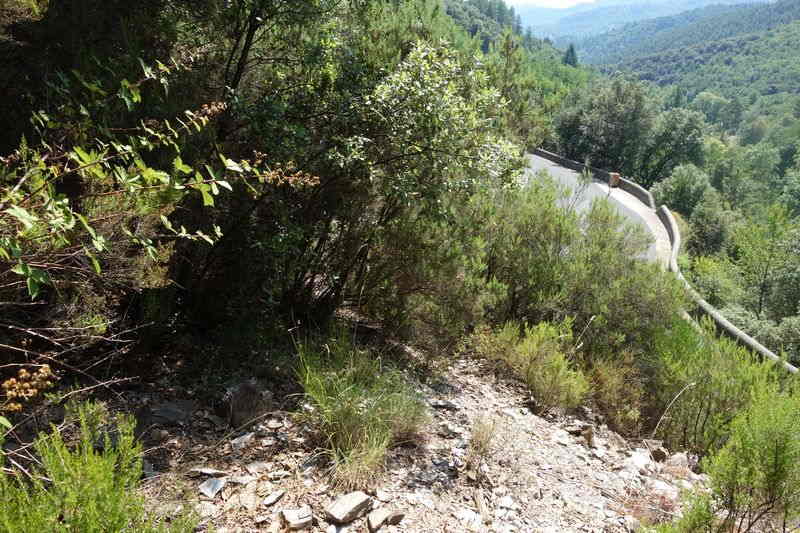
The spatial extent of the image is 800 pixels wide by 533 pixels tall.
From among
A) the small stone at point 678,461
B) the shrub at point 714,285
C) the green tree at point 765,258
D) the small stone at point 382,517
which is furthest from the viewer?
the green tree at point 765,258

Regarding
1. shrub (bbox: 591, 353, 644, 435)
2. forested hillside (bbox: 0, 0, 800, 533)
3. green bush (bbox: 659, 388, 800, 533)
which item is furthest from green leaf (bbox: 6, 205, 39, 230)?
shrub (bbox: 591, 353, 644, 435)

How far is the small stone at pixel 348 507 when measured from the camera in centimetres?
275

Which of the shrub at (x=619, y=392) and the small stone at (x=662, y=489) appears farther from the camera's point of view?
the shrub at (x=619, y=392)

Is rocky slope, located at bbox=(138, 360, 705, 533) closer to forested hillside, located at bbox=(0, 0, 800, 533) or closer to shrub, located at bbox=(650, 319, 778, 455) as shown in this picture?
forested hillside, located at bbox=(0, 0, 800, 533)

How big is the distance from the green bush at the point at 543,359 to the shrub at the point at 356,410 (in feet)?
5.30

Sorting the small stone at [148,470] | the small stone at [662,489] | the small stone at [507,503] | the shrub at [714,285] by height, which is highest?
the small stone at [148,470]

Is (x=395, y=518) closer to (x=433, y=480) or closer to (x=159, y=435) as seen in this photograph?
(x=433, y=480)

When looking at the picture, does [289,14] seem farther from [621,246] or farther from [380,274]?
[621,246]

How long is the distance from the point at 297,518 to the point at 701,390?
4.58 metres

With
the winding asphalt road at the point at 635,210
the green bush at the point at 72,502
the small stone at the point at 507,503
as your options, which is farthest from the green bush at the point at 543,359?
the winding asphalt road at the point at 635,210

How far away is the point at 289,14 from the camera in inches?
162

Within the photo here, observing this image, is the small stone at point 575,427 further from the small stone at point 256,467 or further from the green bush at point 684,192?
the green bush at point 684,192

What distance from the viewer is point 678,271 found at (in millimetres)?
12242

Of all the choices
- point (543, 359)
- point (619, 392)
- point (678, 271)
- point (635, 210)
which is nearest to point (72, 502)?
point (543, 359)
